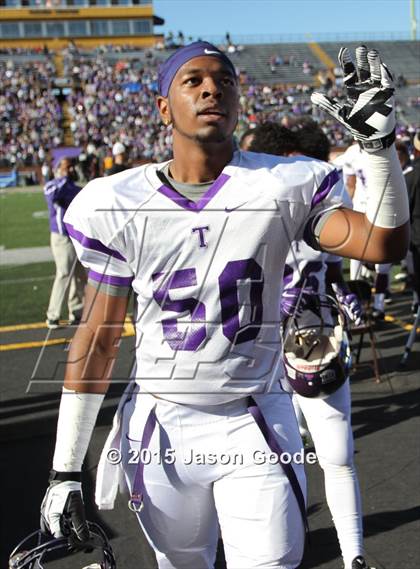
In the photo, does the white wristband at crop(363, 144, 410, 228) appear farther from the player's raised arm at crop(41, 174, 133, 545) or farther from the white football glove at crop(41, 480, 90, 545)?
the white football glove at crop(41, 480, 90, 545)

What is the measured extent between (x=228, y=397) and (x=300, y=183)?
0.71 m

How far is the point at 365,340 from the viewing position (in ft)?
22.6

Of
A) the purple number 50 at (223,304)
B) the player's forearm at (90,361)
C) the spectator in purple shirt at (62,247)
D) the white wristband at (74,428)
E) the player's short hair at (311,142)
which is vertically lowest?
the spectator in purple shirt at (62,247)

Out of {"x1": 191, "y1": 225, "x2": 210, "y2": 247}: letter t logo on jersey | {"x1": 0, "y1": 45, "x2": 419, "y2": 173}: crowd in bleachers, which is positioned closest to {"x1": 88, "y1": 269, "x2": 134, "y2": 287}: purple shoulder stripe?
{"x1": 191, "y1": 225, "x2": 210, "y2": 247}: letter t logo on jersey

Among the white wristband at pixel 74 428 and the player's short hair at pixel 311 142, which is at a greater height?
the player's short hair at pixel 311 142

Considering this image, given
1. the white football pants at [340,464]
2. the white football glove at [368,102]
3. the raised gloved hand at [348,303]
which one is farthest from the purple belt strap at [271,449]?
the raised gloved hand at [348,303]

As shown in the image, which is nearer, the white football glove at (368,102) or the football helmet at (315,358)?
the white football glove at (368,102)

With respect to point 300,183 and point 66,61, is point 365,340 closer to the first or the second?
point 300,183

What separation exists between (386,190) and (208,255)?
1.89 ft

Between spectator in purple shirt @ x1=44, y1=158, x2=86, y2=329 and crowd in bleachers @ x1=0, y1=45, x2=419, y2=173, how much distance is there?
2432 cm

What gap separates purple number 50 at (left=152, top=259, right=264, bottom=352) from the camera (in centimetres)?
211

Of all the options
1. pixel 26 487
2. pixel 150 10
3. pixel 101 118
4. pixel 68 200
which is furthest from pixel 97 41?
pixel 26 487

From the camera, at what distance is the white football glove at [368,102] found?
169cm

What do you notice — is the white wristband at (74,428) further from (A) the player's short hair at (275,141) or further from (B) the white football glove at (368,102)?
(A) the player's short hair at (275,141)
